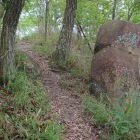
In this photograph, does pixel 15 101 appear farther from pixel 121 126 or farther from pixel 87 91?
pixel 87 91

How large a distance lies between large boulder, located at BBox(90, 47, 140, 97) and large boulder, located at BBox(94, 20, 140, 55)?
16 cm

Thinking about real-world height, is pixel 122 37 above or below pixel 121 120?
above

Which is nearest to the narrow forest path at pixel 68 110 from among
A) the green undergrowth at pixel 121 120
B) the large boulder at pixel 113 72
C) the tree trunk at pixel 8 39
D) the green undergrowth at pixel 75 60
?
the green undergrowth at pixel 121 120

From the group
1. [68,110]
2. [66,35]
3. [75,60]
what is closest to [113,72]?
[68,110]

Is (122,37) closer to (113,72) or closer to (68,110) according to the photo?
(113,72)

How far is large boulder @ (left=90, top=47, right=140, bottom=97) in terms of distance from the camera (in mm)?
4762

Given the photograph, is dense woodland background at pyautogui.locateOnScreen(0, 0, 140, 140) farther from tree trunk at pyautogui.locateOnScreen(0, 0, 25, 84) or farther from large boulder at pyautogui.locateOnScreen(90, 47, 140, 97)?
large boulder at pyautogui.locateOnScreen(90, 47, 140, 97)

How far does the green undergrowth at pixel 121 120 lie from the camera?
3174 millimetres

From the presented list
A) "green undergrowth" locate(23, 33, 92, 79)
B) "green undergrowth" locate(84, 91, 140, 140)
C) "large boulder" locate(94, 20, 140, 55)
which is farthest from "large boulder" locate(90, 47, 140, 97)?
"green undergrowth" locate(84, 91, 140, 140)

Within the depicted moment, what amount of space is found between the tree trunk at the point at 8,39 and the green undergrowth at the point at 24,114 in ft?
0.64

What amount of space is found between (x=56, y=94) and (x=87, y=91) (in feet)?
2.96

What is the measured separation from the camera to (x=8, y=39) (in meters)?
→ 3.83

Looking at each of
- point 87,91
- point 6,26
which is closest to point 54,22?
point 87,91

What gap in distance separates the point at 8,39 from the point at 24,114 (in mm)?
1480
